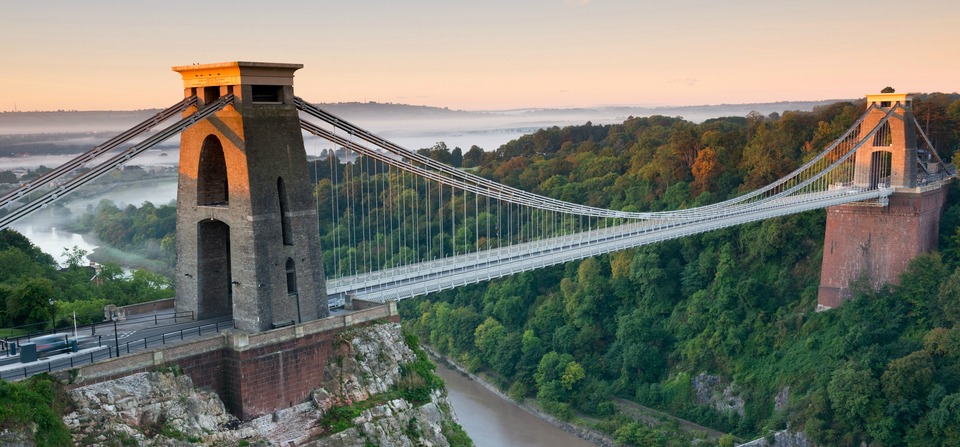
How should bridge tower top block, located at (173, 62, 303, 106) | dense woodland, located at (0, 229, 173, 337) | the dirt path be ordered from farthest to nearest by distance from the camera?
1. the dirt path
2. dense woodland, located at (0, 229, 173, 337)
3. bridge tower top block, located at (173, 62, 303, 106)

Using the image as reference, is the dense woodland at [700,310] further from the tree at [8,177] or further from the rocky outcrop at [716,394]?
the tree at [8,177]

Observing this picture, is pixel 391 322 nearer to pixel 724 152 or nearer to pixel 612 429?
pixel 612 429

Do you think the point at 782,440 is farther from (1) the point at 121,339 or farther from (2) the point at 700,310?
(1) the point at 121,339

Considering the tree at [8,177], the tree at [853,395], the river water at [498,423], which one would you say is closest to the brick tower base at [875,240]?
the tree at [853,395]

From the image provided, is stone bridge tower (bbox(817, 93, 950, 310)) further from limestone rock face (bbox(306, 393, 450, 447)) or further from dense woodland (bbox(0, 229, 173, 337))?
dense woodland (bbox(0, 229, 173, 337))

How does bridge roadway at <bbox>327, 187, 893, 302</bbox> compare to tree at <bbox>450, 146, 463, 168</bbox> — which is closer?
bridge roadway at <bbox>327, 187, 893, 302</bbox>

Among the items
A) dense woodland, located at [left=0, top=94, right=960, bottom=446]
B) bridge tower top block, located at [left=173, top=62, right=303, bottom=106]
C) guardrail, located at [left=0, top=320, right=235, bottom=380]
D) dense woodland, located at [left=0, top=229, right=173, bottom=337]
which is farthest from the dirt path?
bridge tower top block, located at [left=173, top=62, right=303, bottom=106]
